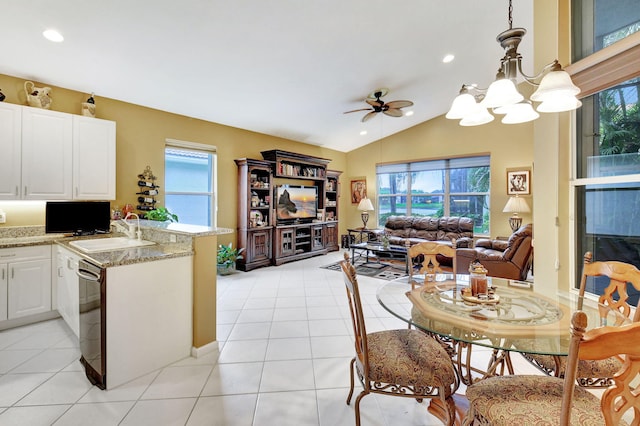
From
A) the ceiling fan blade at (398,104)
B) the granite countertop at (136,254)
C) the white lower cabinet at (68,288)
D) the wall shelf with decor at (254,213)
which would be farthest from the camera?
the wall shelf with decor at (254,213)

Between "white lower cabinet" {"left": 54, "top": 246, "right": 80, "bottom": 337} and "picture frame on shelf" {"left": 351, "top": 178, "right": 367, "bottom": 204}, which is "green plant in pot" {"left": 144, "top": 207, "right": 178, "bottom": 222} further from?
"picture frame on shelf" {"left": 351, "top": 178, "right": 367, "bottom": 204}

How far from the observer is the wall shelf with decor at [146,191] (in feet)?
13.8

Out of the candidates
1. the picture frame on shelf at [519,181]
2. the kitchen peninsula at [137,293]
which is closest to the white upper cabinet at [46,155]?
the kitchen peninsula at [137,293]

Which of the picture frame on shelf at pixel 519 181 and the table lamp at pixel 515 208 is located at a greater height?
the picture frame on shelf at pixel 519 181

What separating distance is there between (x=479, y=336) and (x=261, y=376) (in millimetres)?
1592

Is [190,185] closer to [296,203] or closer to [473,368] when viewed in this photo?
[296,203]

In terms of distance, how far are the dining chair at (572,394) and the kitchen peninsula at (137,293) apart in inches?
83.4

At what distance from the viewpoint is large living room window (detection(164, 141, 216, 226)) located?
4.74 metres

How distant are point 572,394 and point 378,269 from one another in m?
4.75

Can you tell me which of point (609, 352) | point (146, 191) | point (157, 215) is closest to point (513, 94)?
point (609, 352)

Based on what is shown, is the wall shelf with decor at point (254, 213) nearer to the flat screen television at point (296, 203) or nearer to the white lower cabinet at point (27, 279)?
the flat screen television at point (296, 203)

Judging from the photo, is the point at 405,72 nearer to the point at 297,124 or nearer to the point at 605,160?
the point at 297,124

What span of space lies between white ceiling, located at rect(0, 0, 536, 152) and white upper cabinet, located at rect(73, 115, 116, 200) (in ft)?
1.82

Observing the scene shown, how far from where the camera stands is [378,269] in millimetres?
5590
